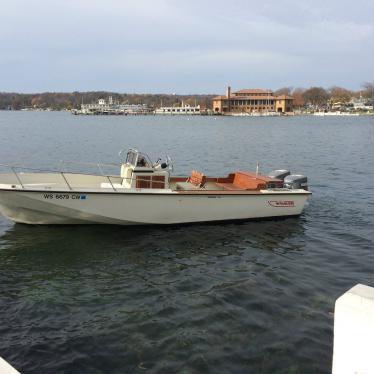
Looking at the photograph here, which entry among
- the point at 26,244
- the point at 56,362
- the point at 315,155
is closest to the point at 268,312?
the point at 56,362

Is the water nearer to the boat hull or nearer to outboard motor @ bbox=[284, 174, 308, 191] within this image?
the boat hull

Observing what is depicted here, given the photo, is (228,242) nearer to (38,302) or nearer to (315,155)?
(38,302)

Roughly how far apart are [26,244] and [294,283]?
7119 mm

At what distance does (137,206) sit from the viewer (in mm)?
12555

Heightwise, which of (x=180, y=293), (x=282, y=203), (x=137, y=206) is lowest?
(x=180, y=293)

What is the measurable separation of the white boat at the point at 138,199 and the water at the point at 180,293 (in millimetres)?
434

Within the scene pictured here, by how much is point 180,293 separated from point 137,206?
164 inches

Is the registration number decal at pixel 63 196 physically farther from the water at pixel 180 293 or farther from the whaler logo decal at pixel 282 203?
the whaler logo decal at pixel 282 203

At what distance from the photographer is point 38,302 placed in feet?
27.3

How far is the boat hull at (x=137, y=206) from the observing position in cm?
1200

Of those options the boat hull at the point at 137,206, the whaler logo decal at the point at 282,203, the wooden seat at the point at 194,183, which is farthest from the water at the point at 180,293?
the wooden seat at the point at 194,183

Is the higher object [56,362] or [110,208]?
[110,208]

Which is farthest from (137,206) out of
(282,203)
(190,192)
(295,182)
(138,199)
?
(295,182)

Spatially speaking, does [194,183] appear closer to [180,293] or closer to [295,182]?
[295,182]
